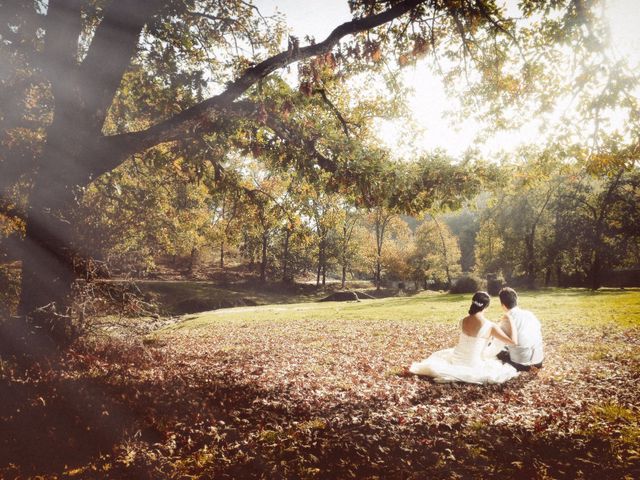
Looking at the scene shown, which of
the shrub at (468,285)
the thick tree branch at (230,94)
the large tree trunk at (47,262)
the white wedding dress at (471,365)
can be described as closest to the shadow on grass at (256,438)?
the white wedding dress at (471,365)

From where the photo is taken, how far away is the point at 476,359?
8445 mm

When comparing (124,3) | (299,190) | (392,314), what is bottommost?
(392,314)

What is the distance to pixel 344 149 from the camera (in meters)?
8.69

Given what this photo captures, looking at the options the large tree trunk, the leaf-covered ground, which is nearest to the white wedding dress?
the leaf-covered ground

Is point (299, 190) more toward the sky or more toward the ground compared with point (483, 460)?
more toward the sky

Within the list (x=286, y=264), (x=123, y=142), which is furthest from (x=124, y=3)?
(x=286, y=264)

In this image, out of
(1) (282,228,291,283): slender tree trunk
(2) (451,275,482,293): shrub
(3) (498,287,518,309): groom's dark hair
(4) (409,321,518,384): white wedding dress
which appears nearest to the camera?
(4) (409,321,518,384): white wedding dress

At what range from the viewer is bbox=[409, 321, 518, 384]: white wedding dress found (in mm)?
8141

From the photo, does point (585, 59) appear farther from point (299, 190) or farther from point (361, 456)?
point (361, 456)

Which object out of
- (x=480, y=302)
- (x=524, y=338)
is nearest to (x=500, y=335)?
(x=524, y=338)

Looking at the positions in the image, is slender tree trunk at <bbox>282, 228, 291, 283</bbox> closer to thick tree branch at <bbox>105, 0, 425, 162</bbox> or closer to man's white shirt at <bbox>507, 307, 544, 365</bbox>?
thick tree branch at <bbox>105, 0, 425, 162</bbox>

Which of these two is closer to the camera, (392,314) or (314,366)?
(314,366)

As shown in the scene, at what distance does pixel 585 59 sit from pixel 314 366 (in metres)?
9.59

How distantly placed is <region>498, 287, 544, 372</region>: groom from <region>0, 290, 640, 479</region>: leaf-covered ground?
1.15ft
